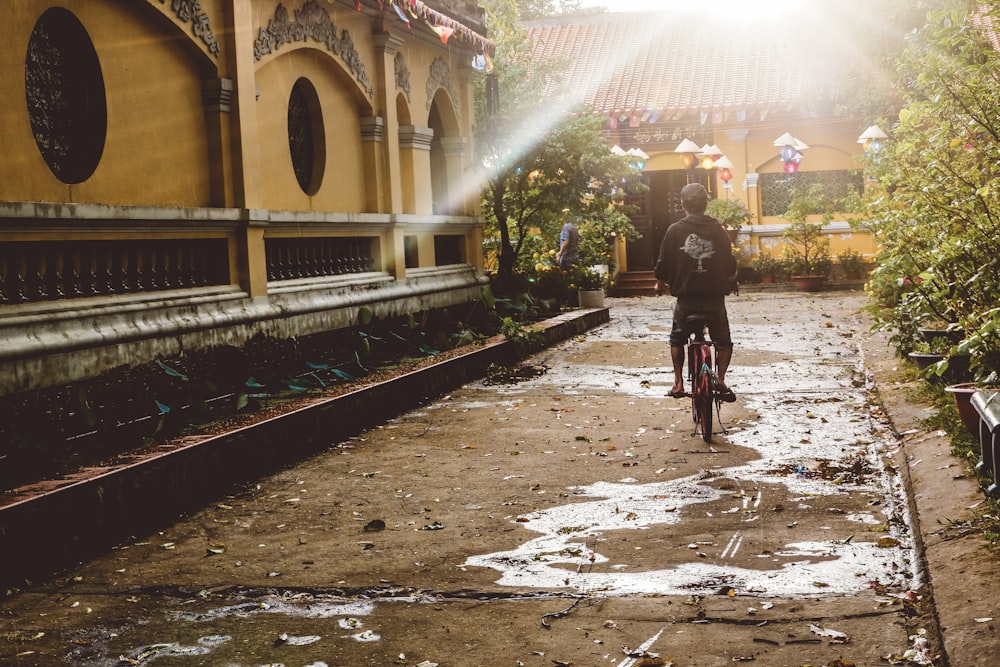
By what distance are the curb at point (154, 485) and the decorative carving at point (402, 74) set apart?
16.3 ft

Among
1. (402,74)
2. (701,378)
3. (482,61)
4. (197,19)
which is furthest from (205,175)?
(482,61)

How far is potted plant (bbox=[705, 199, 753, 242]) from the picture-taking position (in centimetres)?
2688

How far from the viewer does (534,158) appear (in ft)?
62.8

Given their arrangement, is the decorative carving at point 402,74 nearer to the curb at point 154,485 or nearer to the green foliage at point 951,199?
the curb at point 154,485

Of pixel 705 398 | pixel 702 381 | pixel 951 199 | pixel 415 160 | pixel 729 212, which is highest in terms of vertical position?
pixel 415 160

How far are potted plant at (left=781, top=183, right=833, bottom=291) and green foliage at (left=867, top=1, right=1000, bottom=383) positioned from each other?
14968mm

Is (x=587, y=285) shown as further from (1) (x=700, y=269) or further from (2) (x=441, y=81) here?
(1) (x=700, y=269)

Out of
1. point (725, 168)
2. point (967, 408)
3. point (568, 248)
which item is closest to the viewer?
point (967, 408)

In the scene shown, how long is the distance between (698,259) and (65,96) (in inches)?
184

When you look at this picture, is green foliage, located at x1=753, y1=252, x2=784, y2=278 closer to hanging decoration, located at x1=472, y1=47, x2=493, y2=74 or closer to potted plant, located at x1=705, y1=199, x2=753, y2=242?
potted plant, located at x1=705, y1=199, x2=753, y2=242

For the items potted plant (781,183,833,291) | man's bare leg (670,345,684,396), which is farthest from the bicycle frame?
potted plant (781,183,833,291)

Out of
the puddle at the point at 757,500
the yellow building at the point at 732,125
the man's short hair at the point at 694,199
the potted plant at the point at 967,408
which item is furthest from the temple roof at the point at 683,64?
the potted plant at the point at 967,408

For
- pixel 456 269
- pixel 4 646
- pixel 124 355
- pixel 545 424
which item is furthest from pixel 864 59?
pixel 4 646

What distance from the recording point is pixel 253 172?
10.1 metres
